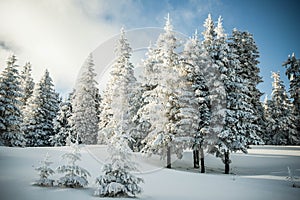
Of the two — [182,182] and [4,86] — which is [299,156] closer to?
[182,182]

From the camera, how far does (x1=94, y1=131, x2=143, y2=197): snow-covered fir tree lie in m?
9.52

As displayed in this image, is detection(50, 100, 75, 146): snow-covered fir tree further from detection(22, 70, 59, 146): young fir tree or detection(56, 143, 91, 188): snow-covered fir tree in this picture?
detection(56, 143, 91, 188): snow-covered fir tree

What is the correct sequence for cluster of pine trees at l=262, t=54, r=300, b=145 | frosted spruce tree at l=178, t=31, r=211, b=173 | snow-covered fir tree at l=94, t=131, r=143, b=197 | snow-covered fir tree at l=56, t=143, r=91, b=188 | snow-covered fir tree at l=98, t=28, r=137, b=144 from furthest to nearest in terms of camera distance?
cluster of pine trees at l=262, t=54, r=300, b=145, snow-covered fir tree at l=98, t=28, r=137, b=144, frosted spruce tree at l=178, t=31, r=211, b=173, snow-covered fir tree at l=56, t=143, r=91, b=188, snow-covered fir tree at l=94, t=131, r=143, b=197

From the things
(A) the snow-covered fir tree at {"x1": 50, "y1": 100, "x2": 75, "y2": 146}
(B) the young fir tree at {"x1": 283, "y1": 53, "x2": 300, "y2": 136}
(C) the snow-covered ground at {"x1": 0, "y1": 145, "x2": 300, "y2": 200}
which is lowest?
(C) the snow-covered ground at {"x1": 0, "y1": 145, "x2": 300, "y2": 200}

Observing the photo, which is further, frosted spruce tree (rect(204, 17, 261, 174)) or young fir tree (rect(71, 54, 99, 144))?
young fir tree (rect(71, 54, 99, 144))

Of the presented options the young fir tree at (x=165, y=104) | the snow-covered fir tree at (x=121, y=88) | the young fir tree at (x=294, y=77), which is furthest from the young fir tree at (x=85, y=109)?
the young fir tree at (x=294, y=77)

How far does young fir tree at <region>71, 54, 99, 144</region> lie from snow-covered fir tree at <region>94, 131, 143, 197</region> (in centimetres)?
2490

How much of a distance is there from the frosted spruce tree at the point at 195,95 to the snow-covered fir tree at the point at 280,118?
1157 inches

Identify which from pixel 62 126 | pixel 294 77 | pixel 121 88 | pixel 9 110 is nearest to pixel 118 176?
pixel 121 88

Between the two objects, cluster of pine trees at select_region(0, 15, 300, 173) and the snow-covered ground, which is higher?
cluster of pine trees at select_region(0, 15, 300, 173)

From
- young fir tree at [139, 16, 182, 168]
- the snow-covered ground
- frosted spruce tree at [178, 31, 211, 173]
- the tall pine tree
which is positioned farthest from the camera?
the tall pine tree

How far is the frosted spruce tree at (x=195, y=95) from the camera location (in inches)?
799

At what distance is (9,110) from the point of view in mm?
26328

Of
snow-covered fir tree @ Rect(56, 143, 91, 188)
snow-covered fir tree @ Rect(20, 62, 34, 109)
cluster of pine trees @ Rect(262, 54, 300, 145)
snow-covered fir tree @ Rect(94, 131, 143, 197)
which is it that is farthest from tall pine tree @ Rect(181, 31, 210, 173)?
snow-covered fir tree @ Rect(20, 62, 34, 109)
